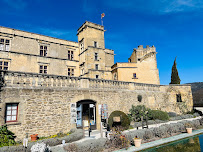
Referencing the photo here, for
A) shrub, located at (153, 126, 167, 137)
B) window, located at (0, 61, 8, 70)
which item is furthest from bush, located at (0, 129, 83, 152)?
window, located at (0, 61, 8, 70)

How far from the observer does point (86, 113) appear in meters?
13.5

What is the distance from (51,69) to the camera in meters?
23.0

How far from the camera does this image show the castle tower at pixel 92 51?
23.7m

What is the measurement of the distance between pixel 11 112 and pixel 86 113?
6173mm

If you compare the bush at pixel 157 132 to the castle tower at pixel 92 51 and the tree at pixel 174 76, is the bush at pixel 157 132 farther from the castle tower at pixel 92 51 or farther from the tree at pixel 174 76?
the tree at pixel 174 76

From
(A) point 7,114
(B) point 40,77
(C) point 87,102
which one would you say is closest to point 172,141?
(C) point 87,102

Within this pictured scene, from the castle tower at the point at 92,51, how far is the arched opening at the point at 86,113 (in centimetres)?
1007

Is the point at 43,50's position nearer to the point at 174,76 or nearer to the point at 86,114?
the point at 86,114

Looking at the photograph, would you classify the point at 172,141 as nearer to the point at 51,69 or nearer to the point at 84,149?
the point at 84,149

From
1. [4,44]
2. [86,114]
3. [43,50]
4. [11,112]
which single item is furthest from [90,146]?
[4,44]

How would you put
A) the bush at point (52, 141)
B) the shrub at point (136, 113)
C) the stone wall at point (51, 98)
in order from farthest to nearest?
the shrub at point (136, 113)
the stone wall at point (51, 98)
the bush at point (52, 141)

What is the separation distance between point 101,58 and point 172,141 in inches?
714

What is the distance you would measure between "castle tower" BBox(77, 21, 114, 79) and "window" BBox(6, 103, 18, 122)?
14.1 metres

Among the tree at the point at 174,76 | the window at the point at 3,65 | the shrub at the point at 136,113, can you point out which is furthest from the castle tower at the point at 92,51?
the tree at the point at 174,76
